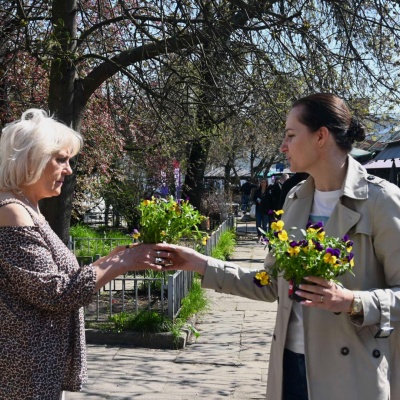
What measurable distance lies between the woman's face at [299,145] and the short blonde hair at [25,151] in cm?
91

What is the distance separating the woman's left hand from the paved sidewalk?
11.4 feet

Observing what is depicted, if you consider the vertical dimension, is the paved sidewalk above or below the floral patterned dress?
below

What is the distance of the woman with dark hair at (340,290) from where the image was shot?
90.0 inches

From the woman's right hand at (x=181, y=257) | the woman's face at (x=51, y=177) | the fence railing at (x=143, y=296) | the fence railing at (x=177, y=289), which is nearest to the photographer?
the woman's face at (x=51, y=177)

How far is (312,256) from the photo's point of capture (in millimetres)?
2154

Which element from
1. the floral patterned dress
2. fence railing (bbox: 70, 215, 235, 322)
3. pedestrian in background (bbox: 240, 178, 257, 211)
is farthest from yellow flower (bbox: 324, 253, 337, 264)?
pedestrian in background (bbox: 240, 178, 257, 211)

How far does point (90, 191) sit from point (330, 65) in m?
9.08

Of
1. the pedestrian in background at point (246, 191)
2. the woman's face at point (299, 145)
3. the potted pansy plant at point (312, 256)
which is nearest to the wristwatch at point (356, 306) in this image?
the potted pansy plant at point (312, 256)

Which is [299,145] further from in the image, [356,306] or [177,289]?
[177,289]

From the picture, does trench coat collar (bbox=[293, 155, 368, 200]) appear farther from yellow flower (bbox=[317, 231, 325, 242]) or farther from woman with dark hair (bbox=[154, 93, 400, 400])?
yellow flower (bbox=[317, 231, 325, 242])

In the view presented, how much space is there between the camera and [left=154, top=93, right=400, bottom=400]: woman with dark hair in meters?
2.29

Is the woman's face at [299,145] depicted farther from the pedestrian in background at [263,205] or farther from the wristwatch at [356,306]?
the pedestrian in background at [263,205]

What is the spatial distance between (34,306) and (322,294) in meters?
1.06

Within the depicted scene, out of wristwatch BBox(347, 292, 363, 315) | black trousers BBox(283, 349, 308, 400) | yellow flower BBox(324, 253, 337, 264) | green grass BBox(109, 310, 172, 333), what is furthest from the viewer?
green grass BBox(109, 310, 172, 333)
